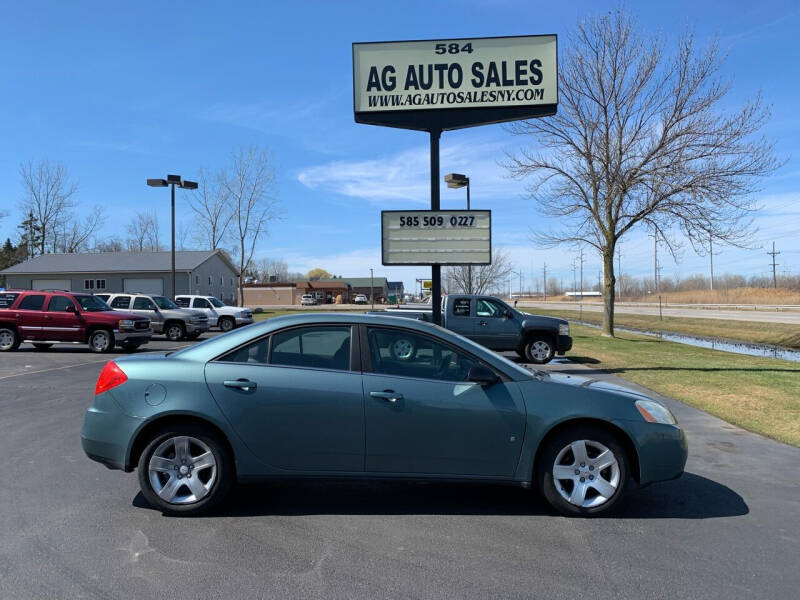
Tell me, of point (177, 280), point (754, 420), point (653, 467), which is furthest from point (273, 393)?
point (177, 280)

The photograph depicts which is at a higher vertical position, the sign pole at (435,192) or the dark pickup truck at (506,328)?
the sign pole at (435,192)

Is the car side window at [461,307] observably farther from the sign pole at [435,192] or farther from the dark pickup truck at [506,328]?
the sign pole at [435,192]

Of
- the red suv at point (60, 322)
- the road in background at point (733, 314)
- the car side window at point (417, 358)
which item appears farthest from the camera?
the road in background at point (733, 314)

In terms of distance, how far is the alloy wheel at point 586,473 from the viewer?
15.2ft

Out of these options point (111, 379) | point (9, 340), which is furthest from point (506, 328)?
point (9, 340)

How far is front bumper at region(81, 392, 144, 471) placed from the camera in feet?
15.2

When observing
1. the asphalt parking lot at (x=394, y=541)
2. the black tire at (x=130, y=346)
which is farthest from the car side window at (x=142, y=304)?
the asphalt parking lot at (x=394, y=541)

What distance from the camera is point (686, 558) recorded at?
395 cm

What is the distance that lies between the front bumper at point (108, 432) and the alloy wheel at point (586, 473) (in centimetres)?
325

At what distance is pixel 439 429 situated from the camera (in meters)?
4.57

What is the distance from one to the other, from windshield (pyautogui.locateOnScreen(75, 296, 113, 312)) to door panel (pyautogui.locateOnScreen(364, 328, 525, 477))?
1583cm

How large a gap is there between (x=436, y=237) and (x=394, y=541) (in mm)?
8612

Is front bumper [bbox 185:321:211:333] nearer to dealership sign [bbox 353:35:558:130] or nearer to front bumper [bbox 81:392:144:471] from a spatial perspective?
dealership sign [bbox 353:35:558:130]

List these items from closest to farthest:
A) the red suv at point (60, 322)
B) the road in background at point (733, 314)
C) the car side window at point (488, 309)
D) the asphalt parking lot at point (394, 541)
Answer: the asphalt parking lot at point (394, 541)
the car side window at point (488, 309)
the red suv at point (60, 322)
the road in background at point (733, 314)
